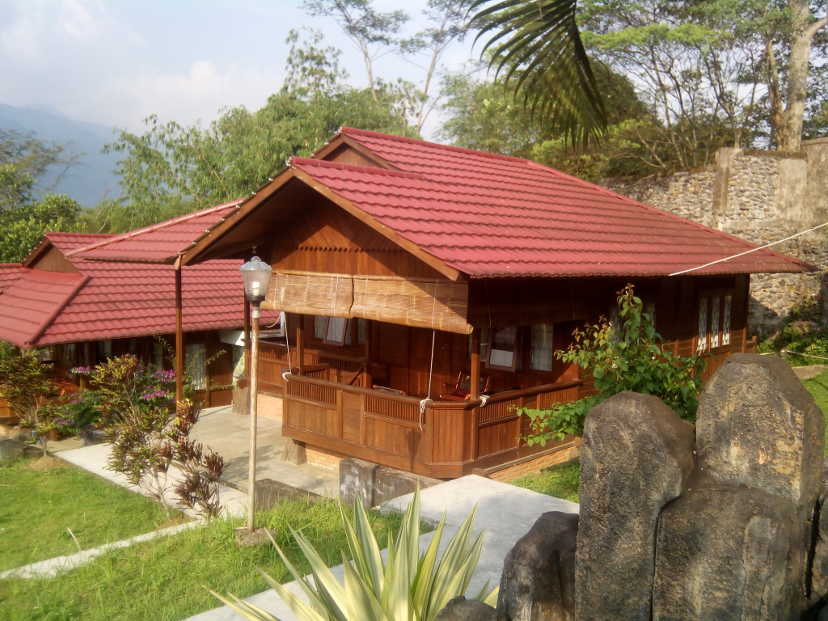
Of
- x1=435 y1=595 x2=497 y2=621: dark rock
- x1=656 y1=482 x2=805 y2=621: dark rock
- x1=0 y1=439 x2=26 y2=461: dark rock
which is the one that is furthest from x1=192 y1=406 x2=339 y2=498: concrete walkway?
x1=656 y1=482 x2=805 y2=621: dark rock

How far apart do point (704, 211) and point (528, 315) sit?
12.1 meters

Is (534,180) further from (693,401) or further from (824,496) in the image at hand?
(824,496)

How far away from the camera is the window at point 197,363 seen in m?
16.3

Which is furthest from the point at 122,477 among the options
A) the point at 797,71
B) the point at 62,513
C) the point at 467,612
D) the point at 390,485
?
the point at 797,71

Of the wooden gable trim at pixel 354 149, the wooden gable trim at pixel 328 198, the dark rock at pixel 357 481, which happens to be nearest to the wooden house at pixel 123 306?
the wooden gable trim at pixel 328 198

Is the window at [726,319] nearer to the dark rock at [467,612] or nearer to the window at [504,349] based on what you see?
the window at [504,349]

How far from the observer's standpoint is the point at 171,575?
598 centimetres

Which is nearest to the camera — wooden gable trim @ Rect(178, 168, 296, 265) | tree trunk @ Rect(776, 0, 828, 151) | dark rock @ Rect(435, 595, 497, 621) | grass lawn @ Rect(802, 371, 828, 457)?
dark rock @ Rect(435, 595, 497, 621)

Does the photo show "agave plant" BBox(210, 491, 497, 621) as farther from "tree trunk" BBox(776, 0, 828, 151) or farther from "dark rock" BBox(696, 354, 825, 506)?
"tree trunk" BBox(776, 0, 828, 151)

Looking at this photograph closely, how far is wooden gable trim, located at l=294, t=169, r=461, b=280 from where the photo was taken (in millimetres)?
7773

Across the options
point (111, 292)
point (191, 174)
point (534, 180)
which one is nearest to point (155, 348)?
point (111, 292)

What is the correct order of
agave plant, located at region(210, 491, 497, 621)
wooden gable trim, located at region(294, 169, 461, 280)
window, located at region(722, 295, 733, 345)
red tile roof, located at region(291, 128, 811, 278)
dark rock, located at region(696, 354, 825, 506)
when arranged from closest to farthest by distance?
dark rock, located at region(696, 354, 825, 506), agave plant, located at region(210, 491, 497, 621), wooden gable trim, located at region(294, 169, 461, 280), red tile roof, located at region(291, 128, 811, 278), window, located at region(722, 295, 733, 345)

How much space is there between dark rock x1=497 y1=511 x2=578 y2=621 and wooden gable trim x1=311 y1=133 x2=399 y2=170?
8665 mm

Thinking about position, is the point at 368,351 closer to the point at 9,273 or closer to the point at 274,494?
the point at 274,494
